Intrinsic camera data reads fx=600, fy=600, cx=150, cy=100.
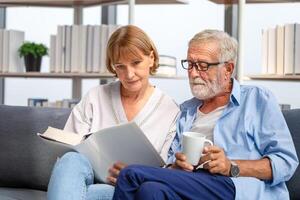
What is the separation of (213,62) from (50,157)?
3.05 ft

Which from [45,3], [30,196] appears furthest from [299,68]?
[45,3]

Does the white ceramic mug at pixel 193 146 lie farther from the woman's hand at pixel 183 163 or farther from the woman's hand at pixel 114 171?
the woman's hand at pixel 114 171

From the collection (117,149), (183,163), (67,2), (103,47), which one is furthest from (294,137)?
(67,2)

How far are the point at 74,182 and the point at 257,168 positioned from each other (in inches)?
25.0

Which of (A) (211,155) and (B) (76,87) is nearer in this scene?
(A) (211,155)

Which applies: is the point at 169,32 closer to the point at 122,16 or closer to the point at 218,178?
the point at 122,16

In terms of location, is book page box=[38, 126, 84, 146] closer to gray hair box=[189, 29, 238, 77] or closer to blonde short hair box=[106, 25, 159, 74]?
blonde short hair box=[106, 25, 159, 74]

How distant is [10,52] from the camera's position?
12.8ft

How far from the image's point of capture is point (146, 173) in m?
1.95

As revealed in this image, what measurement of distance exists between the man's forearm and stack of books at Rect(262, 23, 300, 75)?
3.78ft

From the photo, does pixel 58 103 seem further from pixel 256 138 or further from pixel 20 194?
pixel 256 138

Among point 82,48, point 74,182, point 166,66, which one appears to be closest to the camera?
point 74,182

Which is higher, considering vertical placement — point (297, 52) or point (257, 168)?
point (297, 52)

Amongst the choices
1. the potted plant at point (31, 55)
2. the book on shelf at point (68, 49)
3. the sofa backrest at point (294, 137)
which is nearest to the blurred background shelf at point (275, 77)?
the sofa backrest at point (294, 137)
